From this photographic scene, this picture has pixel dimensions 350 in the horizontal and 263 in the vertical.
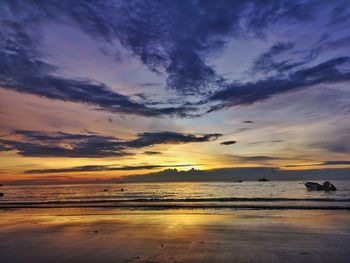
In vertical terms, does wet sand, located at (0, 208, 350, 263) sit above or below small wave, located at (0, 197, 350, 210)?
below

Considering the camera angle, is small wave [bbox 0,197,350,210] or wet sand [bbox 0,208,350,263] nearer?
wet sand [bbox 0,208,350,263]

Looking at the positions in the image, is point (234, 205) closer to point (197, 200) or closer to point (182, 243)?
point (197, 200)

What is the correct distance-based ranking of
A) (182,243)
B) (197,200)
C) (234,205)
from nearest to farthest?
(182,243)
(234,205)
(197,200)

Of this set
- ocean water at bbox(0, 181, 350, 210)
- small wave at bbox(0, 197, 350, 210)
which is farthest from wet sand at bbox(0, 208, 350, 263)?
ocean water at bbox(0, 181, 350, 210)

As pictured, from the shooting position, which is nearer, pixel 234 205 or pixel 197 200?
pixel 234 205

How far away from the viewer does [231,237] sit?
15.6 metres

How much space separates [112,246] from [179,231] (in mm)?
4881

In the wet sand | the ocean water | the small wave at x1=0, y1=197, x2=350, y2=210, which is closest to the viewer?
the wet sand

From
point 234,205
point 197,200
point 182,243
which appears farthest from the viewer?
point 197,200

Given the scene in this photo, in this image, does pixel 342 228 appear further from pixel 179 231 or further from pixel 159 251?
pixel 159 251

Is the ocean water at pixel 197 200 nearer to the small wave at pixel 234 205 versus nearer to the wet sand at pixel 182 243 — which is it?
the small wave at pixel 234 205

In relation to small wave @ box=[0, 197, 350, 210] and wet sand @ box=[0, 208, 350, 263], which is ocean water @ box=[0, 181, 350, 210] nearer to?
small wave @ box=[0, 197, 350, 210]

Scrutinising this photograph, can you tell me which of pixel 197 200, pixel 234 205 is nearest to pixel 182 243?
pixel 234 205

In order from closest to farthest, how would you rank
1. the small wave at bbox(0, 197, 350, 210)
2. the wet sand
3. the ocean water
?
the wet sand
the small wave at bbox(0, 197, 350, 210)
the ocean water
